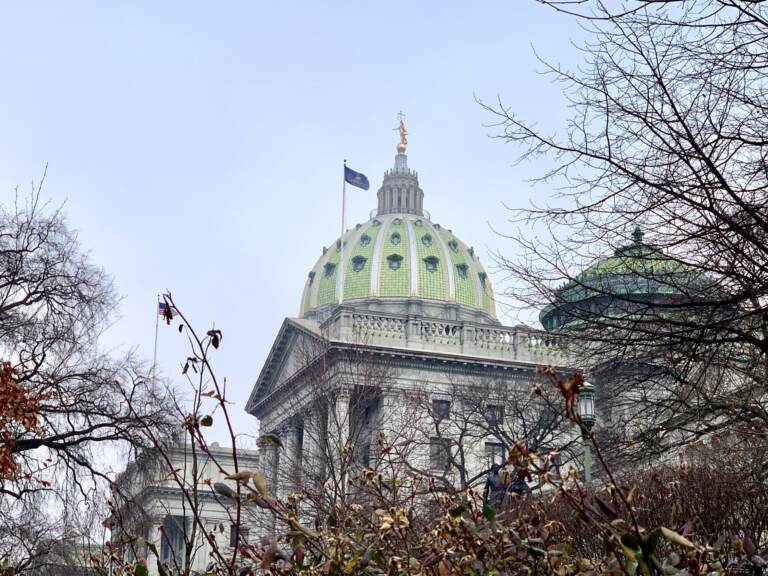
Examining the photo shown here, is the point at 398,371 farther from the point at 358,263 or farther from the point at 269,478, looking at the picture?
the point at 358,263

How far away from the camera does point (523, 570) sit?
6.62 meters

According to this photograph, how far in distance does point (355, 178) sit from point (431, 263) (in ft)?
122

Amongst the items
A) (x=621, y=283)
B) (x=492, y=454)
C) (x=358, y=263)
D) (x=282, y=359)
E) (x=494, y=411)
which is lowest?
(x=621, y=283)

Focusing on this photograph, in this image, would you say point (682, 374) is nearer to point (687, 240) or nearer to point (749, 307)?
point (749, 307)

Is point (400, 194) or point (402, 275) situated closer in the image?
point (402, 275)

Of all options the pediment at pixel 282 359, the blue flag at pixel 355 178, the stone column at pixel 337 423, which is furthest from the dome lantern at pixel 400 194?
the stone column at pixel 337 423

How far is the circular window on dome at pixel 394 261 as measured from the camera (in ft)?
388

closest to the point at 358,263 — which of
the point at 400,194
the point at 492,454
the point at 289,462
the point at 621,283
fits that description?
the point at 400,194

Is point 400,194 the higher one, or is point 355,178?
point 400,194

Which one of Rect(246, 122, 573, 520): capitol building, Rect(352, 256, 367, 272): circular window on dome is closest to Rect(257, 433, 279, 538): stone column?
Rect(246, 122, 573, 520): capitol building

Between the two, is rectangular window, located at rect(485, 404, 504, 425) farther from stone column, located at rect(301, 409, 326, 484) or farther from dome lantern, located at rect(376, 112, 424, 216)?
dome lantern, located at rect(376, 112, 424, 216)

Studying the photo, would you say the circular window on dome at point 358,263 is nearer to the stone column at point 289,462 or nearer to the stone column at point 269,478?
the stone column at point 269,478

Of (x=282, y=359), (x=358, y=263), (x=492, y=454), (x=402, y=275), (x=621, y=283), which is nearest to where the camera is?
(x=621, y=283)

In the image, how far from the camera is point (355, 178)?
83.6 metres
